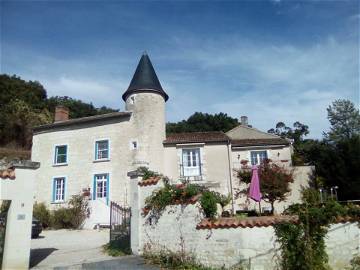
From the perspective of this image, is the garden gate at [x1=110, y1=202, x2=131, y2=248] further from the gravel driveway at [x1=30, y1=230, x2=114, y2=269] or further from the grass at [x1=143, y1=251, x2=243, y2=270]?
the grass at [x1=143, y1=251, x2=243, y2=270]

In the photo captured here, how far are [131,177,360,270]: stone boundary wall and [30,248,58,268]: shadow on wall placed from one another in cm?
280

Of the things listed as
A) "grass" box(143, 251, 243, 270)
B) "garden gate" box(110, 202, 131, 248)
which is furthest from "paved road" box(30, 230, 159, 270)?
"garden gate" box(110, 202, 131, 248)

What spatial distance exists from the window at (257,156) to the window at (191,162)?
3896 millimetres

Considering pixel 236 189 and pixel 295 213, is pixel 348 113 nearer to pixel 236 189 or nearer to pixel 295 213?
pixel 236 189

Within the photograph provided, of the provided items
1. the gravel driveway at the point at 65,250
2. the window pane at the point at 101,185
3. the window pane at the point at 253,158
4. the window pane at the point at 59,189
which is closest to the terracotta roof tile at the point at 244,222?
the gravel driveway at the point at 65,250

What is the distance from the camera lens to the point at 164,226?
32.2 feet

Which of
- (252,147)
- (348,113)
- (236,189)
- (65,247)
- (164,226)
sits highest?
(348,113)

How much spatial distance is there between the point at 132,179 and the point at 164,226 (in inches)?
75.0

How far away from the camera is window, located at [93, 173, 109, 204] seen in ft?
71.1

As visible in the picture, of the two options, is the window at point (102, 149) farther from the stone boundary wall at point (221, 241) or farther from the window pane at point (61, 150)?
the stone boundary wall at point (221, 241)

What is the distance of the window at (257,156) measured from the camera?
23344mm

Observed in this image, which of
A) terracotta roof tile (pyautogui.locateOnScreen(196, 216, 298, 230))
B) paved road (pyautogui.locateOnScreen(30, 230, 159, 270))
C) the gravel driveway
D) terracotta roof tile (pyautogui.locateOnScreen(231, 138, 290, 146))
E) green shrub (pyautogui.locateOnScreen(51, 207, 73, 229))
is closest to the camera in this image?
terracotta roof tile (pyautogui.locateOnScreen(196, 216, 298, 230))

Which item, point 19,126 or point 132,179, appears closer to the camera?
point 132,179

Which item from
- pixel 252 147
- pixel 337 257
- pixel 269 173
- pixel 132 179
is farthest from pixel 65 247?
pixel 252 147
